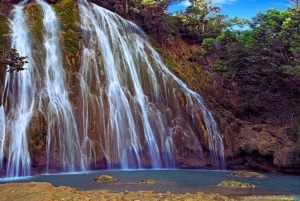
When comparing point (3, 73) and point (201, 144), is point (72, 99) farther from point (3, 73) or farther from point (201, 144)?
point (201, 144)

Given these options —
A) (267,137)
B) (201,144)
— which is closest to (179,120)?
(201,144)

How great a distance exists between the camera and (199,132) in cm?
1858

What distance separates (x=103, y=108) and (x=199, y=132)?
5.66 metres

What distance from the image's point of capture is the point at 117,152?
52.9 ft

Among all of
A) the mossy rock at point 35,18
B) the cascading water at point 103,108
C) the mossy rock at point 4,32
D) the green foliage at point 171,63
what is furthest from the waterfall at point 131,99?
the mossy rock at point 4,32

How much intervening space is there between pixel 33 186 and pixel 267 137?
14219mm

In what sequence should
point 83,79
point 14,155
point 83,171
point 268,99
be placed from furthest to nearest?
point 268,99, point 83,79, point 83,171, point 14,155

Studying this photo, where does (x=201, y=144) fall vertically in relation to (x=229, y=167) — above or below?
above

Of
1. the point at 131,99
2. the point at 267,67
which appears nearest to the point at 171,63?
the point at 131,99

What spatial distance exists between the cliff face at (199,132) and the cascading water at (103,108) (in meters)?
0.13

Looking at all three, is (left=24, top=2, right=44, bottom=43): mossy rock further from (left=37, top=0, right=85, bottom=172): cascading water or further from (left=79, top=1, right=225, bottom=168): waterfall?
(left=79, top=1, right=225, bottom=168): waterfall

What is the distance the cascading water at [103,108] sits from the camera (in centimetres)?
1477

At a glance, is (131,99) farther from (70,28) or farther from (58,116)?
(70,28)

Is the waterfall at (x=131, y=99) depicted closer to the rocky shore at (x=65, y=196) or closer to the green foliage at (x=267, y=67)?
the green foliage at (x=267, y=67)
